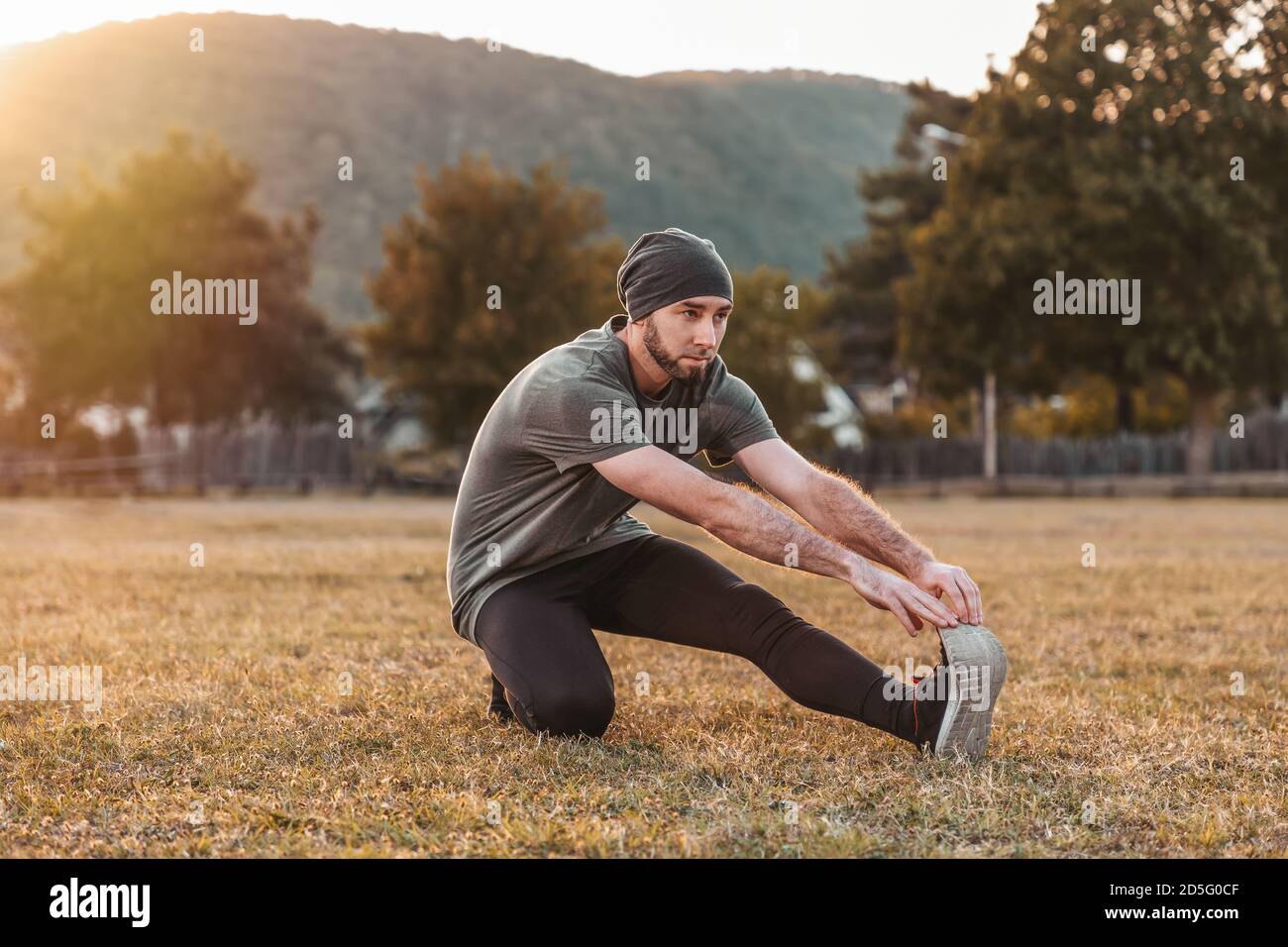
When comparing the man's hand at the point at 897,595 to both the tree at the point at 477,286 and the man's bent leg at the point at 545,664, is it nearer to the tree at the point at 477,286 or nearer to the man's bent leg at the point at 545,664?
the man's bent leg at the point at 545,664

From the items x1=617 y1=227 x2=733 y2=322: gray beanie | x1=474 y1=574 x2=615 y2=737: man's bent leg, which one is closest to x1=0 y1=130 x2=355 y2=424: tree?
x1=474 y1=574 x2=615 y2=737: man's bent leg

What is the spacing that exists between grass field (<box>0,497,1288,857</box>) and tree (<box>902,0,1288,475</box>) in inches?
1017

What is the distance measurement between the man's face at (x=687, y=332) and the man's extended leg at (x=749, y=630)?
802 mm

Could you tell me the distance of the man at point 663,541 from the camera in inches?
149

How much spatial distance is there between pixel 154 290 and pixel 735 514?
4060 centimetres

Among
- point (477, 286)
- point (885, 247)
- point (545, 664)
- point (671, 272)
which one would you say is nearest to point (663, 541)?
point (545, 664)

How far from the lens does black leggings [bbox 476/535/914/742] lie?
3.96 metres

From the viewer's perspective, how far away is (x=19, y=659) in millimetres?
5801

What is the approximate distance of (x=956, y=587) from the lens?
12.4 feet

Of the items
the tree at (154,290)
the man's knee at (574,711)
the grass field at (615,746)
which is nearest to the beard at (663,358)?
the man's knee at (574,711)
